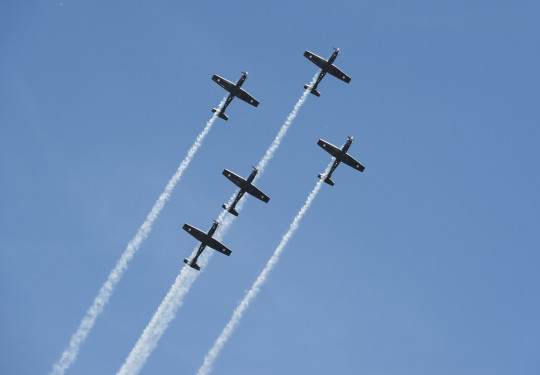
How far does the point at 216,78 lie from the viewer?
429 feet

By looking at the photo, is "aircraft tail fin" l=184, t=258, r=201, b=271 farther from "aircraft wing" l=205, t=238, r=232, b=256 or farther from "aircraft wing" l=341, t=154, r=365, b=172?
"aircraft wing" l=341, t=154, r=365, b=172

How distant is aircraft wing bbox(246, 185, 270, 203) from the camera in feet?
406

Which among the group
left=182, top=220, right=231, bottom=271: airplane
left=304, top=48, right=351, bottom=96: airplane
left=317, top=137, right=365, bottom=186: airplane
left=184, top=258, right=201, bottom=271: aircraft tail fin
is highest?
left=304, top=48, right=351, bottom=96: airplane

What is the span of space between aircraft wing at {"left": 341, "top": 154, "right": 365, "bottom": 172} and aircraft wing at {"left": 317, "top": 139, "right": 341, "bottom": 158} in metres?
1.19

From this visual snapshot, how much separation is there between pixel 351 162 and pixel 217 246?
26873 millimetres

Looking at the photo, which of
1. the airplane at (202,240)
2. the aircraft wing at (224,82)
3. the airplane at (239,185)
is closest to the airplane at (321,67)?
the aircraft wing at (224,82)

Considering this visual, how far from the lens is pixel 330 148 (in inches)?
5182

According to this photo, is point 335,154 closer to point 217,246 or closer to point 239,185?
point 239,185

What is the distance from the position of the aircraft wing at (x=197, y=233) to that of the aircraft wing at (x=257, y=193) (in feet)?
31.4

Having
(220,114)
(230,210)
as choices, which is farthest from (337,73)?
(230,210)

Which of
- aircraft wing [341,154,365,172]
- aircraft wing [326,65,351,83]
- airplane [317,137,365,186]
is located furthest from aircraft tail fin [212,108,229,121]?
aircraft wing [341,154,365,172]

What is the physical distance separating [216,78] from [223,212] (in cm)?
2268

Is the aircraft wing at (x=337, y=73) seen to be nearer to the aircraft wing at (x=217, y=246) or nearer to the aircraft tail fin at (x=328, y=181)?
the aircraft tail fin at (x=328, y=181)

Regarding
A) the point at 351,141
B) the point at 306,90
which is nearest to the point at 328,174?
the point at 351,141
